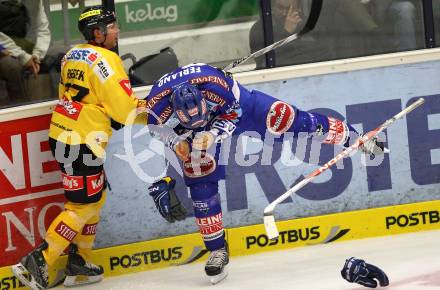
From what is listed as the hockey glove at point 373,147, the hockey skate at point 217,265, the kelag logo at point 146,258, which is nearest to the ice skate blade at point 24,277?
the kelag logo at point 146,258

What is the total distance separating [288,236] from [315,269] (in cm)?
59

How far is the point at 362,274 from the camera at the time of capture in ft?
17.6

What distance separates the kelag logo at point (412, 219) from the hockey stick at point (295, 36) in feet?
4.05

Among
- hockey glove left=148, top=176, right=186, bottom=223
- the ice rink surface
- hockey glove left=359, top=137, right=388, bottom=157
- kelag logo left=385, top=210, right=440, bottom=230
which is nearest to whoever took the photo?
the ice rink surface

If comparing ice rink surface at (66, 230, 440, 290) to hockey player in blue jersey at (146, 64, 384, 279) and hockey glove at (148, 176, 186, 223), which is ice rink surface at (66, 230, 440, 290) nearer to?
hockey player in blue jersey at (146, 64, 384, 279)

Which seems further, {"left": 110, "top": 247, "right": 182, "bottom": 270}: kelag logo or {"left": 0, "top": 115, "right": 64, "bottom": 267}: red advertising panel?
{"left": 110, "top": 247, "right": 182, "bottom": 270}: kelag logo

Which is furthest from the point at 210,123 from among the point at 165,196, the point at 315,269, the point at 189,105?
the point at 315,269

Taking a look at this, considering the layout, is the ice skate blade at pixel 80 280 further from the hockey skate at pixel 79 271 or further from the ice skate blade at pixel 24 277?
the ice skate blade at pixel 24 277

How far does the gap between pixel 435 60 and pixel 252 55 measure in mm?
1143

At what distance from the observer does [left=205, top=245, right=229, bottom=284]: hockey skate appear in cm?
599

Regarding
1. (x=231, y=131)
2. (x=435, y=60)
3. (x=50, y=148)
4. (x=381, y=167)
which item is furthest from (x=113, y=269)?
(x=435, y=60)

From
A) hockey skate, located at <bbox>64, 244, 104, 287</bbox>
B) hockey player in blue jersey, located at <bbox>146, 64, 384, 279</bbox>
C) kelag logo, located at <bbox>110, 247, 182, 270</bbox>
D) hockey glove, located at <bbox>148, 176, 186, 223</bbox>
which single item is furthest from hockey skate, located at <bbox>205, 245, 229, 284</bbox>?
hockey skate, located at <bbox>64, 244, 104, 287</bbox>

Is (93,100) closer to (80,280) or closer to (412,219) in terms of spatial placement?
(80,280)

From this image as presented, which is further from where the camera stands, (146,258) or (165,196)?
(146,258)
